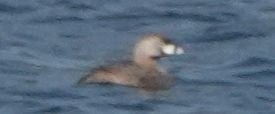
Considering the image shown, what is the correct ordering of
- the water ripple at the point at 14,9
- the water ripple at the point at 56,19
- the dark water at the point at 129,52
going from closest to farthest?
the dark water at the point at 129,52, the water ripple at the point at 56,19, the water ripple at the point at 14,9

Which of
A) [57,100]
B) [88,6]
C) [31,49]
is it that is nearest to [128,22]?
[88,6]

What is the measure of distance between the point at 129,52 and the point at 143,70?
1254 mm

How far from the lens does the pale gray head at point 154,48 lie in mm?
14367

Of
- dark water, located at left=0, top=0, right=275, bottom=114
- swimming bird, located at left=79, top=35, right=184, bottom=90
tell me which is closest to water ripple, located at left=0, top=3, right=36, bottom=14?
dark water, located at left=0, top=0, right=275, bottom=114

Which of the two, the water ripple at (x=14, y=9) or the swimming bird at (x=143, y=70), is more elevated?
the water ripple at (x=14, y=9)

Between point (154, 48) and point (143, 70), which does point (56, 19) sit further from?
point (143, 70)

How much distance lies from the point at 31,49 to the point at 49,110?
2371mm

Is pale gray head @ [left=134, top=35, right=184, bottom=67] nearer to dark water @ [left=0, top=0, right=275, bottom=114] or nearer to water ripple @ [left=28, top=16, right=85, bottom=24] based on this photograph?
dark water @ [left=0, top=0, right=275, bottom=114]

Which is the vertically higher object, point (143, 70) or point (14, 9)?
point (14, 9)

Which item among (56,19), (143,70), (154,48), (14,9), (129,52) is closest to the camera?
(143,70)

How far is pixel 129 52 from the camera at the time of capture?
15.5 meters

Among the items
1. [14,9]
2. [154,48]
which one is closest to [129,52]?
[154,48]

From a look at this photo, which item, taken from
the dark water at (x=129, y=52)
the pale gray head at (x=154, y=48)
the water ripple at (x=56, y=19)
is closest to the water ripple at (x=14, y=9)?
the dark water at (x=129, y=52)

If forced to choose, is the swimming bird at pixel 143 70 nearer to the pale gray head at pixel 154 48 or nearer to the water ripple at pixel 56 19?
the pale gray head at pixel 154 48
